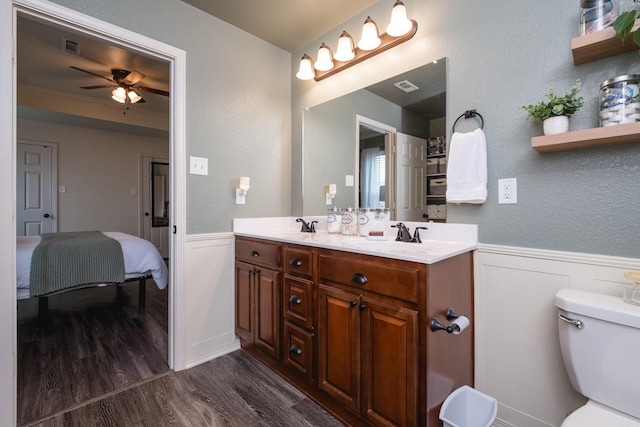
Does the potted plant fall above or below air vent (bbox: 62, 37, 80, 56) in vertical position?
below

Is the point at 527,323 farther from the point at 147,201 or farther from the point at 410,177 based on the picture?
the point at 147,201

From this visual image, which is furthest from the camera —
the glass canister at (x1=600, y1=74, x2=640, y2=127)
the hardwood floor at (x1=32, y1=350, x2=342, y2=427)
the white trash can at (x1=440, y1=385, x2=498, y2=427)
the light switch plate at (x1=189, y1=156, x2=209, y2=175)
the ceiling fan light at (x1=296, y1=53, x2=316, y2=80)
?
the ceiling fan light at (x1=296, y1=53, x2=316, y2=80)

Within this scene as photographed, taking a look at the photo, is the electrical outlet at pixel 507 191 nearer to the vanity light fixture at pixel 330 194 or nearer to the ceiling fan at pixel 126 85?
the vanity light fixture at pixel 330 194

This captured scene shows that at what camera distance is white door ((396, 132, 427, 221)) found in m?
1.74

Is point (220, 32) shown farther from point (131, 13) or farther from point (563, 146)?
point (563, 146)

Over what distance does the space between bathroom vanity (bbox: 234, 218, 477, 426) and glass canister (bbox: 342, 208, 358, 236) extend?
0.78 feet

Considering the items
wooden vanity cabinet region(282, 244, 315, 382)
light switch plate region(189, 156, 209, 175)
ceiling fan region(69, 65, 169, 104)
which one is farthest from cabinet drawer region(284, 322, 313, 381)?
ceiling fan region(69, 65, 169, 104)

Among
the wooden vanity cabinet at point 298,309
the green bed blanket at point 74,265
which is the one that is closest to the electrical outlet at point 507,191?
the wooden vanity cabinet at point 298,309

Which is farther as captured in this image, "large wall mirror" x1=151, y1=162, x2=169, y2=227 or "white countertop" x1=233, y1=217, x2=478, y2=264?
"large wall mirror" x1=151, y1=162, x2=169, y2=227

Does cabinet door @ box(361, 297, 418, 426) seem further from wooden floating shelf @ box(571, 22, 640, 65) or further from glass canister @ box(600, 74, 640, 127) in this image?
wooden floating shelf @ box(571, 22, 640, 65)

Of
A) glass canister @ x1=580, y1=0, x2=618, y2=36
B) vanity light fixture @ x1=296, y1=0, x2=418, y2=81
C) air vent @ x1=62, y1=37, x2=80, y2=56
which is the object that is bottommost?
glass canister @ x1=580, y1=0, x2=618, y2=36

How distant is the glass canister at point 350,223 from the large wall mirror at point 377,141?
4.1 inches

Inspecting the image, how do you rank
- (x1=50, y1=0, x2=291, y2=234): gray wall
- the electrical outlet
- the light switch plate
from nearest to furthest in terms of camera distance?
the electrical outlet, (x1=50, y1=0, x2=291, y2=234): gray wall, the light switch plate

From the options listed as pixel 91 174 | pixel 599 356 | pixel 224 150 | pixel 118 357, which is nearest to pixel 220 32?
pixel 224 150
